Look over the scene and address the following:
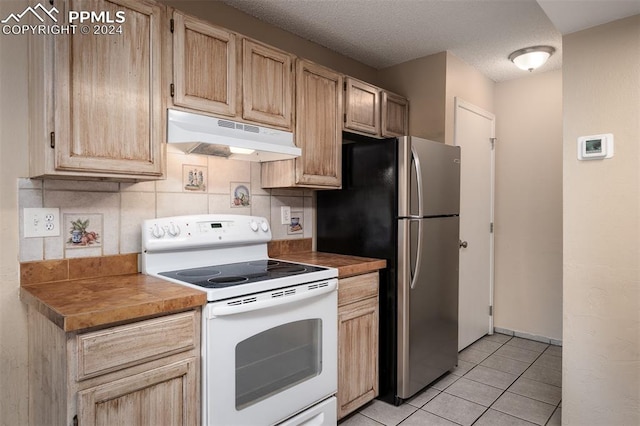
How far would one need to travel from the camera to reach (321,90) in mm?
2492

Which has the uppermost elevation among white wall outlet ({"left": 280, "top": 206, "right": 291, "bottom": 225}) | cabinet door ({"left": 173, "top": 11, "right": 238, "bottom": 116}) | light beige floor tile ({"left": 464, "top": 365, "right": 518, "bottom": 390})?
cabinet door ({"left": 173, "top": 11, "right": 238, "bottom": 116})

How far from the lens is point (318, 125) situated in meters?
2.47

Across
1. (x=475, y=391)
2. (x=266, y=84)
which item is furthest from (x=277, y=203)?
(x=475, y=391)

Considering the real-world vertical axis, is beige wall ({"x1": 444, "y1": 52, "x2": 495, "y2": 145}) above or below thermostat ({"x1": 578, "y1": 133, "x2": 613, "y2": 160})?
above

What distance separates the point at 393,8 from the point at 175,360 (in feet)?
7.47

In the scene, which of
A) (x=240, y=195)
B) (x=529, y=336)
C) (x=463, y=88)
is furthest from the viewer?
(x=529, y=336)

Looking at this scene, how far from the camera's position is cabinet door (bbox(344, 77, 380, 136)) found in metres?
2.68

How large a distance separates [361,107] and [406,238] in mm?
1037

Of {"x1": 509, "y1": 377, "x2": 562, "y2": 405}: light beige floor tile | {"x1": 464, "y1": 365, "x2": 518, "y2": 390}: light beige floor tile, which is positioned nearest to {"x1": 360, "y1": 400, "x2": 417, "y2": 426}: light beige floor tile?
{"x1": 464, "y1": 365, "x2": 518, "y2": 390}: light beige floor tile

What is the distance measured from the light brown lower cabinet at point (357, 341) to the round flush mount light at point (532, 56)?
2.09 metres

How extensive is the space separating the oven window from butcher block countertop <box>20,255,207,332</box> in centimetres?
38

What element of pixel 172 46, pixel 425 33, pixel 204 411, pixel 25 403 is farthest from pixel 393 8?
pixel 25 403

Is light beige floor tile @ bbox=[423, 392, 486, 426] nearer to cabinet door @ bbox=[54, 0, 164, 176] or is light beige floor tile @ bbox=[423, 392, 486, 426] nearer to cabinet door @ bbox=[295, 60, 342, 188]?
cabinet door @ bbox=[295, 60, 342, 188]

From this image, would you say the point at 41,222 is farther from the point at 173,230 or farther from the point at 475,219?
the point at 475,219
